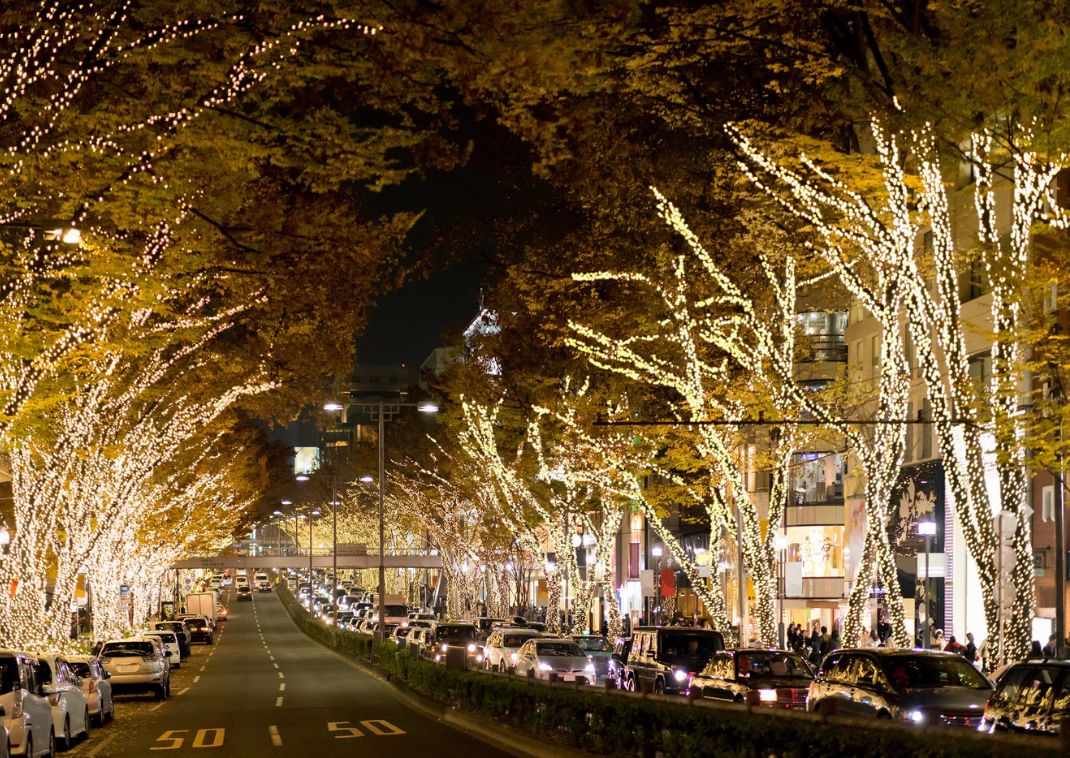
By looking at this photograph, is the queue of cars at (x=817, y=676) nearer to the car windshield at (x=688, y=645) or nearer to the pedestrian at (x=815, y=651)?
the car windshield at (x=688, y=645)

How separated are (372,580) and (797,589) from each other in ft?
304

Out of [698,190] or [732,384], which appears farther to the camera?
[732,384]

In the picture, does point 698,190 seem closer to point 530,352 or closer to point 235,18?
point 235,18

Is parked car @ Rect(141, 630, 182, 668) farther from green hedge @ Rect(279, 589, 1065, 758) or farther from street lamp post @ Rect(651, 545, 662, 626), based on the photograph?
green hedge @ Rect(279, 589, 1065, 758)

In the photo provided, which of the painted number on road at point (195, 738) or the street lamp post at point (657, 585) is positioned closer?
the painted number on road at point (195, 738)

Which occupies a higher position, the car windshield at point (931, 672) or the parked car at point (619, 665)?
the car windshield at point (931, 672)

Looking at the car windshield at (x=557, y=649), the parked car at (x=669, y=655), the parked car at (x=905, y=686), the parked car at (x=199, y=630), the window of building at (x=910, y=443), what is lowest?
the parked car at (x=199, y=630)

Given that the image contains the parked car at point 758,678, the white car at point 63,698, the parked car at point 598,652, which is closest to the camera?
the white car at point 63,698

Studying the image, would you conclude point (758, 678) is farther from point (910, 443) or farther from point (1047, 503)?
point (910, 443)

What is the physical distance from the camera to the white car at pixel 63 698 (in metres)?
21.7

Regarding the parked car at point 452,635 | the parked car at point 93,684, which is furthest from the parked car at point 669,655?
the parked car at point 452,635

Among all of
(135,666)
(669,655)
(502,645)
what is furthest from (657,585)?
(669,655)

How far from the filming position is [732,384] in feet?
110

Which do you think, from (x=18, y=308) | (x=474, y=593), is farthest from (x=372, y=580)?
(x=18, y=308)
